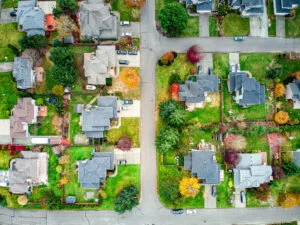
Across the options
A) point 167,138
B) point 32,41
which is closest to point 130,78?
point 167,138

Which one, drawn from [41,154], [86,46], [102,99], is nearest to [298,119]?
[102,99]

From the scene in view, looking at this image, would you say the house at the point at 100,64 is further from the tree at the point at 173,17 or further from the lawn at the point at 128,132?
the tree at the point at 173,17

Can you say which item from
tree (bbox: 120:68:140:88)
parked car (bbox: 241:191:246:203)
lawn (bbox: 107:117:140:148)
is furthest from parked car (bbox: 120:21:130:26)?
parked car (bbox: 241:191:246:203)

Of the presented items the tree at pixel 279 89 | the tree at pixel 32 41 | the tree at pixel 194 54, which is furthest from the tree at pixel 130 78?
the tree at pixel 279 89

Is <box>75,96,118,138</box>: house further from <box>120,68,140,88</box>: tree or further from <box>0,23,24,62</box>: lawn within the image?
<box>0,23,24,62</box>: lawn

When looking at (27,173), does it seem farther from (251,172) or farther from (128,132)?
(251,172)

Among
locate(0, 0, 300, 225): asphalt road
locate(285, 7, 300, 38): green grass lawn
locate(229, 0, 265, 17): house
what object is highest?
locate(229, 0, 265, 17): house
